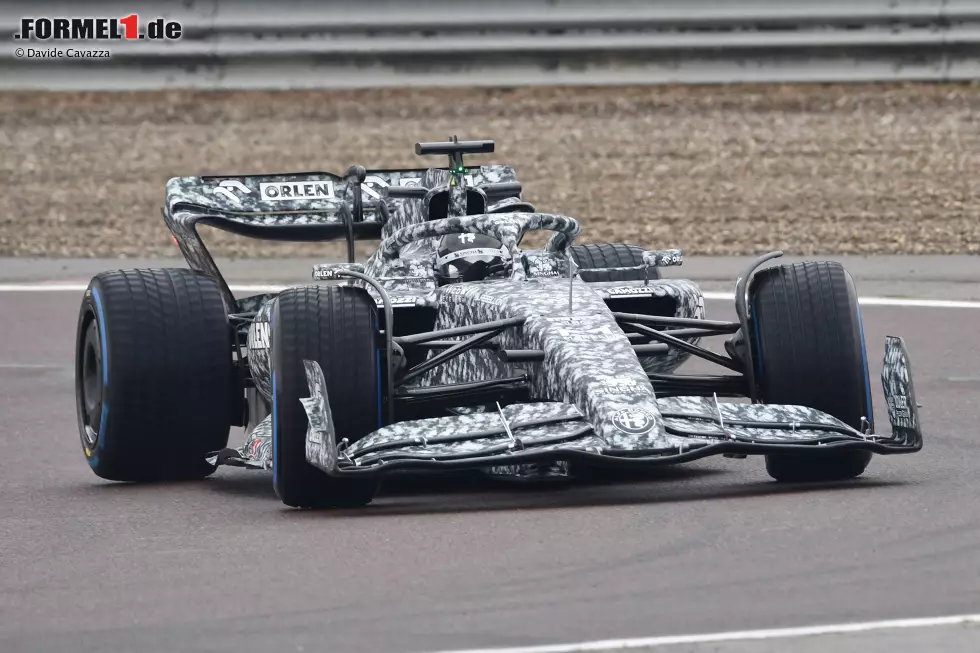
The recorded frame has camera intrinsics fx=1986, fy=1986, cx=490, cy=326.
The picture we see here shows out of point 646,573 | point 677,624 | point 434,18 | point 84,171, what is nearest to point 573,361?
point 646,573

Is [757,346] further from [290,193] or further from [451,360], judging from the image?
[290,193]

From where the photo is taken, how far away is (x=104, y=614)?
238 inches

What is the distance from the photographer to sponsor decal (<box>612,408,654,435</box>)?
292 inches

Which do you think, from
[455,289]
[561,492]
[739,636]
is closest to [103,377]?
[455,289]

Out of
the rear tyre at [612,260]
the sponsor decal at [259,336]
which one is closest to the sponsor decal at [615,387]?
the sponsor decal at [259,336]

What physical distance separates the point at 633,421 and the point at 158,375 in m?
2.72

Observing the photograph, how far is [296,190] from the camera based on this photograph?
35.2 feet

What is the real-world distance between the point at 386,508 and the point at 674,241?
9.10 metres

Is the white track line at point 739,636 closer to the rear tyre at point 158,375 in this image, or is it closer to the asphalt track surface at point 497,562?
the asphalt track surface at point 497,562

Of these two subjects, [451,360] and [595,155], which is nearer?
Answer: [451,360]

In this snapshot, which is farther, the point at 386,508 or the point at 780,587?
the point at 386,508

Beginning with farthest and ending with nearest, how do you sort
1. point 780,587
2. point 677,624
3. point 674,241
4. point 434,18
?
point 434,18
point 674,241
point 780,587
point 677,624

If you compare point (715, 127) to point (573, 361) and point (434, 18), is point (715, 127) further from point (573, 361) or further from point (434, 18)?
point (573, 361)

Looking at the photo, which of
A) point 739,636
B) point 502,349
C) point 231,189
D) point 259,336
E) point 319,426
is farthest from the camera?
point 231,189
